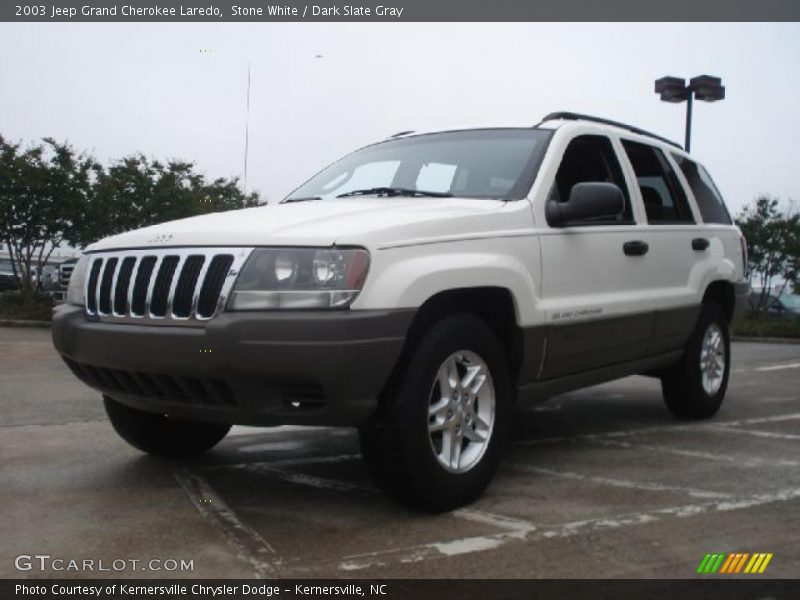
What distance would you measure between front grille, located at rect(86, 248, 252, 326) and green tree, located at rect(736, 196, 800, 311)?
20.7 metres

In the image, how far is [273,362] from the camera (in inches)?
A: 124

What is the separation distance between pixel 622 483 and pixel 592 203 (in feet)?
4.56

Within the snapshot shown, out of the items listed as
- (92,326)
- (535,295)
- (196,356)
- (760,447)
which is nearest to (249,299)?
(196,356)

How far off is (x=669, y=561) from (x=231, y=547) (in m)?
1.61

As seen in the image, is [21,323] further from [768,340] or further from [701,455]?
[768,340]

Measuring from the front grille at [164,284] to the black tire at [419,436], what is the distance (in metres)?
0.79

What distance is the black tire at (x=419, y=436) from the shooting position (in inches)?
130

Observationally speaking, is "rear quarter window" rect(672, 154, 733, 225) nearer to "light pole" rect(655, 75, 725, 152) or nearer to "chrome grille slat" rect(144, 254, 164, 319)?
"chrome grille slat" rect(144, 254, 164, 319)

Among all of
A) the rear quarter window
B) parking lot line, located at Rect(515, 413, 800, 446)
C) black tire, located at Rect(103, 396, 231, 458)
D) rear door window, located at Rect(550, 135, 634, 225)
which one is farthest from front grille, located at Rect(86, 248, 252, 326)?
the rear quarter window

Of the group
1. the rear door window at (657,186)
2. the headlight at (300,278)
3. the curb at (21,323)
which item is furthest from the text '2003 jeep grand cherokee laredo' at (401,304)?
the curb at (21,323)

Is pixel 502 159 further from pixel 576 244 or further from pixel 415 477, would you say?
pixel 415 477

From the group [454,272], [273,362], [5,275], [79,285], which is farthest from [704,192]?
[5,275]

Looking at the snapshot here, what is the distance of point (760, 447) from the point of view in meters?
4.98

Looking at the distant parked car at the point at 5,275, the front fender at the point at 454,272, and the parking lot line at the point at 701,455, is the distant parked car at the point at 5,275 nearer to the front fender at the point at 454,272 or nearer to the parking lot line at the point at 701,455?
the parking lot line at the point at 701,455
